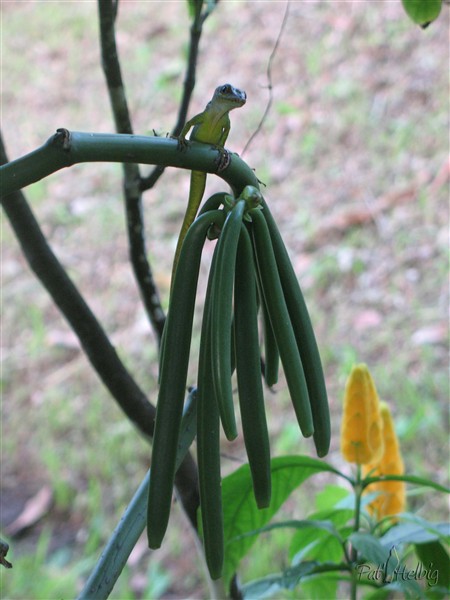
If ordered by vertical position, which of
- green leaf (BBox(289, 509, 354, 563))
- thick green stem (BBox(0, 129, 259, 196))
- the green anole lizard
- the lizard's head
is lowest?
green leaf (BBox(289, 509, 354, 563))

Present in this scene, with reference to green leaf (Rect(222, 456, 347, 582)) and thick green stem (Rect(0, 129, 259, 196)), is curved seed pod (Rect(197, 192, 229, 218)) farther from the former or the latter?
green leaf (Rect(222, 456, 347, 582))

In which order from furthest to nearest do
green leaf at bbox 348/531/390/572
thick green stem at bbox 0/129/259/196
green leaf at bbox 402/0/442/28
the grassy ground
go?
the grassy ground
green leaf at bbox 402/0/442/28
green leaf at bbox 348/531/390/572
thick green stem at bbox 0/129/259/196

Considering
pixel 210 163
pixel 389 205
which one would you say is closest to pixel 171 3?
pixel 389 205

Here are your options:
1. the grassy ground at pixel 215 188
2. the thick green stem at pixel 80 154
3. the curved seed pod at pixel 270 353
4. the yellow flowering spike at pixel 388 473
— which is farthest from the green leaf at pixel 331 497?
the grassy ground at pixel 215 188

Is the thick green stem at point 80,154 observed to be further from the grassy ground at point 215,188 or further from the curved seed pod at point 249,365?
the grassy ground at point 215,188

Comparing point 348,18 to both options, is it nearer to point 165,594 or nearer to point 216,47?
point 216,47

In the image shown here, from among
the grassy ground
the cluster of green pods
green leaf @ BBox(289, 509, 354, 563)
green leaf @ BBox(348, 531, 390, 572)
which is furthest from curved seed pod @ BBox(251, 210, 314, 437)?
the grassy ground
